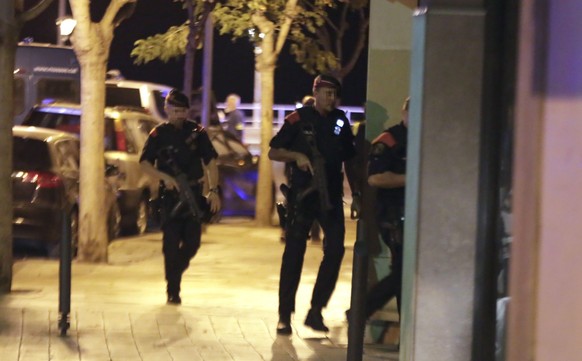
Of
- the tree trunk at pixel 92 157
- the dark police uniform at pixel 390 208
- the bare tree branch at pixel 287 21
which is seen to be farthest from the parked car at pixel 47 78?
the dark police uniform at pixel 390 208

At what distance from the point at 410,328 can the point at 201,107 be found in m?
16.4

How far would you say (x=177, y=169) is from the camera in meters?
9.58

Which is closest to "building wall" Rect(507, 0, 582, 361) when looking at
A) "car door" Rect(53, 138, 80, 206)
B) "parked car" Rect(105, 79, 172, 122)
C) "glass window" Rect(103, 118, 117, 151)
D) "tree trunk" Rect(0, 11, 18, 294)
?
"tree trunk" Rect(0, 11, 18, 294)

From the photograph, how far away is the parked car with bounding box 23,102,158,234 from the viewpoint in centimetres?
1493

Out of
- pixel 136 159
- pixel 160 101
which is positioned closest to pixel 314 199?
pixel 136 159

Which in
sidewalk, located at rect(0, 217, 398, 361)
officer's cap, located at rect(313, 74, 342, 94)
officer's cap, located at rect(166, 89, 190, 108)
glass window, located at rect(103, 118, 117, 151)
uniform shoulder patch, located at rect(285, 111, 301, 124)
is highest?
officer's cap, located at rect(313, 74, 342, 94)

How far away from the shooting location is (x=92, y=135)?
40.3 feet

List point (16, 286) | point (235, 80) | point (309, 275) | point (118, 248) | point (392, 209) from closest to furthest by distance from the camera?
point (392, 209) < point (16, 286) < point (309, 275) < point (118, 248) < point (235, 80)

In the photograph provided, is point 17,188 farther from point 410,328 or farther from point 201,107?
point 201,107

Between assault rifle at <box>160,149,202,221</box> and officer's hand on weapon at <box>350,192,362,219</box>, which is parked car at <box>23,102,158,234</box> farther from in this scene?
officer's hand on weapon at <box>350,192,362,219</box>

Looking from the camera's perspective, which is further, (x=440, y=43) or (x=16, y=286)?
(x=16, y=286)

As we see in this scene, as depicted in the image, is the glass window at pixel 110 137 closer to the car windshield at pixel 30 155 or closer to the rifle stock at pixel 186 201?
the car windshield at pixel 30 155

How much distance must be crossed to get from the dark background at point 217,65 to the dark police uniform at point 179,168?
27.0 metres

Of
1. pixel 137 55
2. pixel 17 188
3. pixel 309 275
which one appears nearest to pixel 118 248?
pixel 17 188
